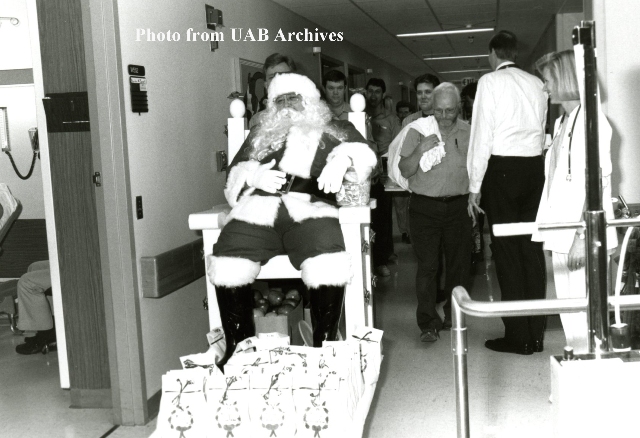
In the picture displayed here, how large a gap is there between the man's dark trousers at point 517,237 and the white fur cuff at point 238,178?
129 cm

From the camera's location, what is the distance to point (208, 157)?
4.29m

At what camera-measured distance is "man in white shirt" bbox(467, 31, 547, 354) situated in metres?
3.82

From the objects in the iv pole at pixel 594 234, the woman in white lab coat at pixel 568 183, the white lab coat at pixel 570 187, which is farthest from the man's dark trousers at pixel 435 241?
the iv pole at pixel 594 234

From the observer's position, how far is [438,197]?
13.6 feet

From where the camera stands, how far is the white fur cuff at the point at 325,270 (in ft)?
10.3

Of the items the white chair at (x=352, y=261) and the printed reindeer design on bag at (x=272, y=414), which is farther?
the white chair at (x=352, y=261)

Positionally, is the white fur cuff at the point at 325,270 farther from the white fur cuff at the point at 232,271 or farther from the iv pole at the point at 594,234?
the iv pole at the point at 594,234

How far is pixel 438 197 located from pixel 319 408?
1.99 metres

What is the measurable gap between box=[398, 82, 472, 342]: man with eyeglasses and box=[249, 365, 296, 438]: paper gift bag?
1.94m

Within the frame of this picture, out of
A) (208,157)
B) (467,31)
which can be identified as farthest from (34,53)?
(467,31)

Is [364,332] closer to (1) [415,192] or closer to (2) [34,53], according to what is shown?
(1) [415,192]

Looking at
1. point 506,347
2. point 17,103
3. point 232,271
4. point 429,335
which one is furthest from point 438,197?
point 17,103

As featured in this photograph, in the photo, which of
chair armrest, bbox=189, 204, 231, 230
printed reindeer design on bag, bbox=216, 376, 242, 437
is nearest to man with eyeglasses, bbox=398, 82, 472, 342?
chair armrest, bbox=189, 204, 231, 230

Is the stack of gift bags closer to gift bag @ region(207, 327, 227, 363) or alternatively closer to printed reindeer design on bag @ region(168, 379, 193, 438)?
printed reindeer design on bag @ region(168, 379, 193, 438)
